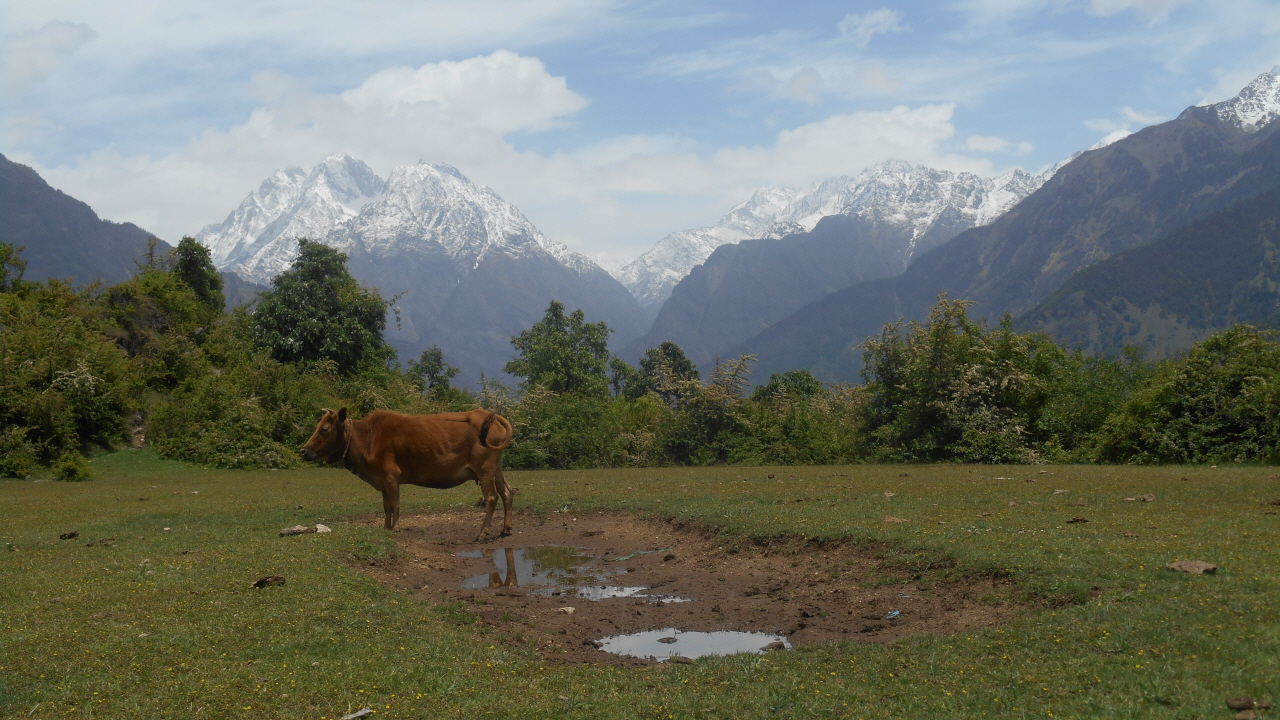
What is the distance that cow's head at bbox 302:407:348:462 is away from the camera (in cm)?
1645

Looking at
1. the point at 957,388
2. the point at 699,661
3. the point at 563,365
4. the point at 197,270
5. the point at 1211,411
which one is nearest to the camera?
the point at 699,661

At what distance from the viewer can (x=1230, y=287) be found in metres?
178

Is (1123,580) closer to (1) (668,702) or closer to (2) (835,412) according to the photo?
(1) (668,702)

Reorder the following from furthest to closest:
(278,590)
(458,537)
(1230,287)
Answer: (1230,287), (458,537), (278,590)

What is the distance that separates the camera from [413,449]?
54.5 ft

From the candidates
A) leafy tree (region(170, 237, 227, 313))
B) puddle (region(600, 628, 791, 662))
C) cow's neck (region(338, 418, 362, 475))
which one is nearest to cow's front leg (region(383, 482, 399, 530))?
cow's neck (region(338, 418, 362, 475))

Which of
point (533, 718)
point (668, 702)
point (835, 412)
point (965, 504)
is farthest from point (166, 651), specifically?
point (835, 412)

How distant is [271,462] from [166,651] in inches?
1104

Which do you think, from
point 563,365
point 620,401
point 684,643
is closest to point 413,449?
point 684,643

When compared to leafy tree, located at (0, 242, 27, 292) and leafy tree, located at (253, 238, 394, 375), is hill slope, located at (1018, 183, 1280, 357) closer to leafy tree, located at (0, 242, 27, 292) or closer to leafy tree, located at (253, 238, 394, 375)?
leafy tree, located at (253, 238, 394, 375)

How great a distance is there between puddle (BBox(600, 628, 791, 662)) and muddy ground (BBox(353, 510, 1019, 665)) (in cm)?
16

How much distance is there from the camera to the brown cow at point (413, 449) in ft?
54.5

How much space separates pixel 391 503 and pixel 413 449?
1148 millimetres

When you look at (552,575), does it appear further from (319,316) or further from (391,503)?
(319,316)
